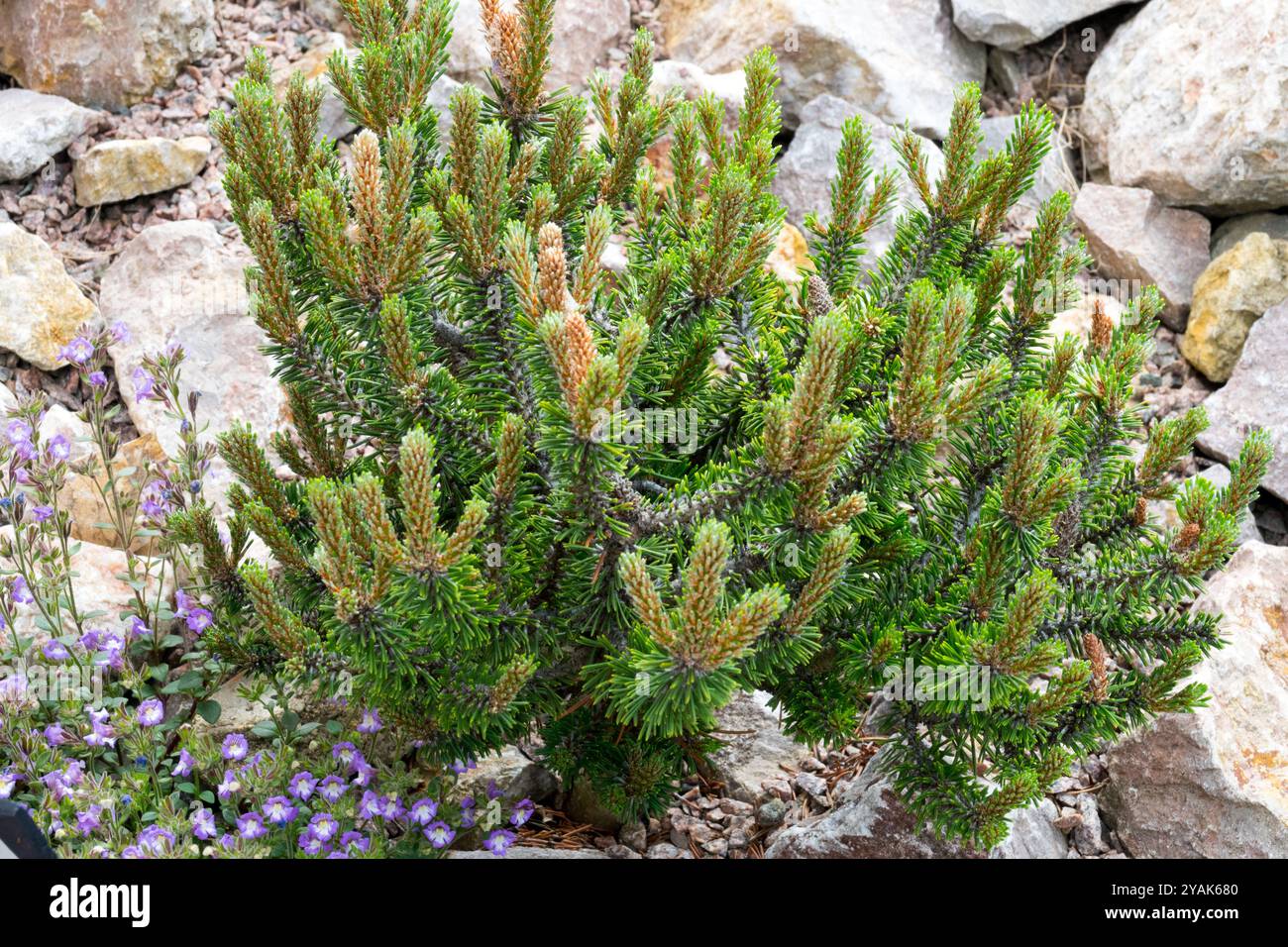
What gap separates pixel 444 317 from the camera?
2920 millimetres

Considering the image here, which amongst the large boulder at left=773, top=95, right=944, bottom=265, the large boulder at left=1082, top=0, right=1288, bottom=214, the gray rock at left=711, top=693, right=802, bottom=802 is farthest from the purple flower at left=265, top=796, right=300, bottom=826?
the large boulder at left=1082, top=0, right=1288, bottom=214

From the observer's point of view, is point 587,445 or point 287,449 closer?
point 587,445

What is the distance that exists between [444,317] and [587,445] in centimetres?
75

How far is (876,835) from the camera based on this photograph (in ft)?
11.0

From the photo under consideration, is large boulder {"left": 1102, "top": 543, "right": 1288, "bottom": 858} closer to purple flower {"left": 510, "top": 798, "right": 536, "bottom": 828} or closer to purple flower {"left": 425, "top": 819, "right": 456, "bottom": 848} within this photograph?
purple flower {"left": 510, "top": 798, "right": 536, "bottom": 828}

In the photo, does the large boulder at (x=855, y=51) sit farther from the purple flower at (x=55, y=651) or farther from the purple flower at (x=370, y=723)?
the purple flower at (x=55, y=651)

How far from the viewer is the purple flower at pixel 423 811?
3111mm

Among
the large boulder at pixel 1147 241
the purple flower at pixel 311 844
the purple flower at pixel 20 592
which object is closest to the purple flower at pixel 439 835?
the purple flower at pixel 311 844

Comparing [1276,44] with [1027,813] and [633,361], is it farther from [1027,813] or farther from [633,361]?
[633,361]

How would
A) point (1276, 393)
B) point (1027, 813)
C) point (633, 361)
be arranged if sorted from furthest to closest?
point (1276, 393) → point (1027, 813) → point (633, 361)

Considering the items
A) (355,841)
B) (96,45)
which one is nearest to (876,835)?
(355,841)

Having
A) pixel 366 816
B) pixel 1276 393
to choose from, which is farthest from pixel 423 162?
pixel 1276 393

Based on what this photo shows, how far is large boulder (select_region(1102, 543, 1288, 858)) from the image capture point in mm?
3625

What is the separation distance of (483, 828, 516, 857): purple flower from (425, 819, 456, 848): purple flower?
3.8 inches
